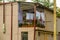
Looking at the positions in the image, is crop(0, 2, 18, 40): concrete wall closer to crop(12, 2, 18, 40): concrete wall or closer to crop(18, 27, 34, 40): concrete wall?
crop(12, 2, 18, 40): concrete wall

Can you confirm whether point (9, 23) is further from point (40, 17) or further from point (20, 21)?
point (40, 17)

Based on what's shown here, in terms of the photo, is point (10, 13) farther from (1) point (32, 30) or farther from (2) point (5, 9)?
(1) point (32, 30)

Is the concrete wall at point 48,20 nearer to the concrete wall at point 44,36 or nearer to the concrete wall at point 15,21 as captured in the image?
the concrete wall at point 44,36

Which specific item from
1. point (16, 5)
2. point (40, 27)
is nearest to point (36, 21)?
point (40, 27)

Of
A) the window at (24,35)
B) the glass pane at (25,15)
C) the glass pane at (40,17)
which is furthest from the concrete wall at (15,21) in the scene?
the glass pane at (40,17)

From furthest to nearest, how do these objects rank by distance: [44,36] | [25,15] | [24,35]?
[44,36] → [25,15] → [24,35]

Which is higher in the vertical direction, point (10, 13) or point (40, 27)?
point (10, 13)

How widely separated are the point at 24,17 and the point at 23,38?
61cm

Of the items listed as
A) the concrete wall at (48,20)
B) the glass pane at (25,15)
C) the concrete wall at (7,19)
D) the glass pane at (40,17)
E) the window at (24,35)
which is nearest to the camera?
the window at (24,35)

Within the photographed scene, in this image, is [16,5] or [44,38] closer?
[16,5]

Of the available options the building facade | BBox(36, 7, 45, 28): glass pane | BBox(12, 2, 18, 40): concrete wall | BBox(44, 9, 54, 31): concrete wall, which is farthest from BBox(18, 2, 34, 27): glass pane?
BBox(44, 9, 54, 31): concrete wall

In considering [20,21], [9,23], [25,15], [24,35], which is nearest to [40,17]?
[25,15]

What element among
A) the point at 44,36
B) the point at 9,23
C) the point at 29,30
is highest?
the point at 9,23

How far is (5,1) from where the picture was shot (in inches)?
290
